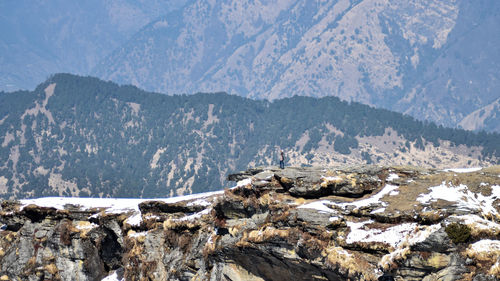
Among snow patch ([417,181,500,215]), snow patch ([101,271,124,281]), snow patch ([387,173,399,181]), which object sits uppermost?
snow patch ([387,173,399,181])

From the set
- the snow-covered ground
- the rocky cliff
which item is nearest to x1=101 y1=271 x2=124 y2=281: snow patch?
the rocky cliff

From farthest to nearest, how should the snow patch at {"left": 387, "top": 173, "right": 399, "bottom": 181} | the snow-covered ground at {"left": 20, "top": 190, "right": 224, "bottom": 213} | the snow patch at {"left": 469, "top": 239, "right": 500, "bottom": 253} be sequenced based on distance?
the snow-covered ground at {"left": 20, "top": 190, "right": 224, "bottom": 213}
the snow patch at {"left": 387, "top": 173, "right": 399, "bottom": 181}
the snow patch at {"left": 469, "top": 239, "right": 500, "bottom": 253}

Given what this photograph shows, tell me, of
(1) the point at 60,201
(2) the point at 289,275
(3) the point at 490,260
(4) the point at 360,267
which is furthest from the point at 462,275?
(1) the point at 60,201

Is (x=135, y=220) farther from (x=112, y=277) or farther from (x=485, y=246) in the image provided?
(x=485, y=246)

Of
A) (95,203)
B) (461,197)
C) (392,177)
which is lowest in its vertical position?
(95,203)

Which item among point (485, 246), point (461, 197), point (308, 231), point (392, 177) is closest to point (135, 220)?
point (308, 231)

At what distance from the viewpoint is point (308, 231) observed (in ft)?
219

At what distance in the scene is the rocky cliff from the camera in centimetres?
5831

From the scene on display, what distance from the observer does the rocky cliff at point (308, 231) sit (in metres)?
58.3

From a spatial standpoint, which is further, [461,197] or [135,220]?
[135,220]

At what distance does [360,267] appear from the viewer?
62.2 meters

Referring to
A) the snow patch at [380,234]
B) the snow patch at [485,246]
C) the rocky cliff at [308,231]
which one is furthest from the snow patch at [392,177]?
the snow patch at [485,246]

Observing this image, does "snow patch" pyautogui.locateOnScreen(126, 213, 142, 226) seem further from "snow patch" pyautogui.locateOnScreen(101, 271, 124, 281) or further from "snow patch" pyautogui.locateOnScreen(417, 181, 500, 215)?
"snow patch" pyautogui.locateOnScreen(417, 181, 500, 215)

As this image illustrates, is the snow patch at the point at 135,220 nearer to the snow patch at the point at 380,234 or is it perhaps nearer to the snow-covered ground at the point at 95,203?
the snow-covered ground at the point at 95,203
